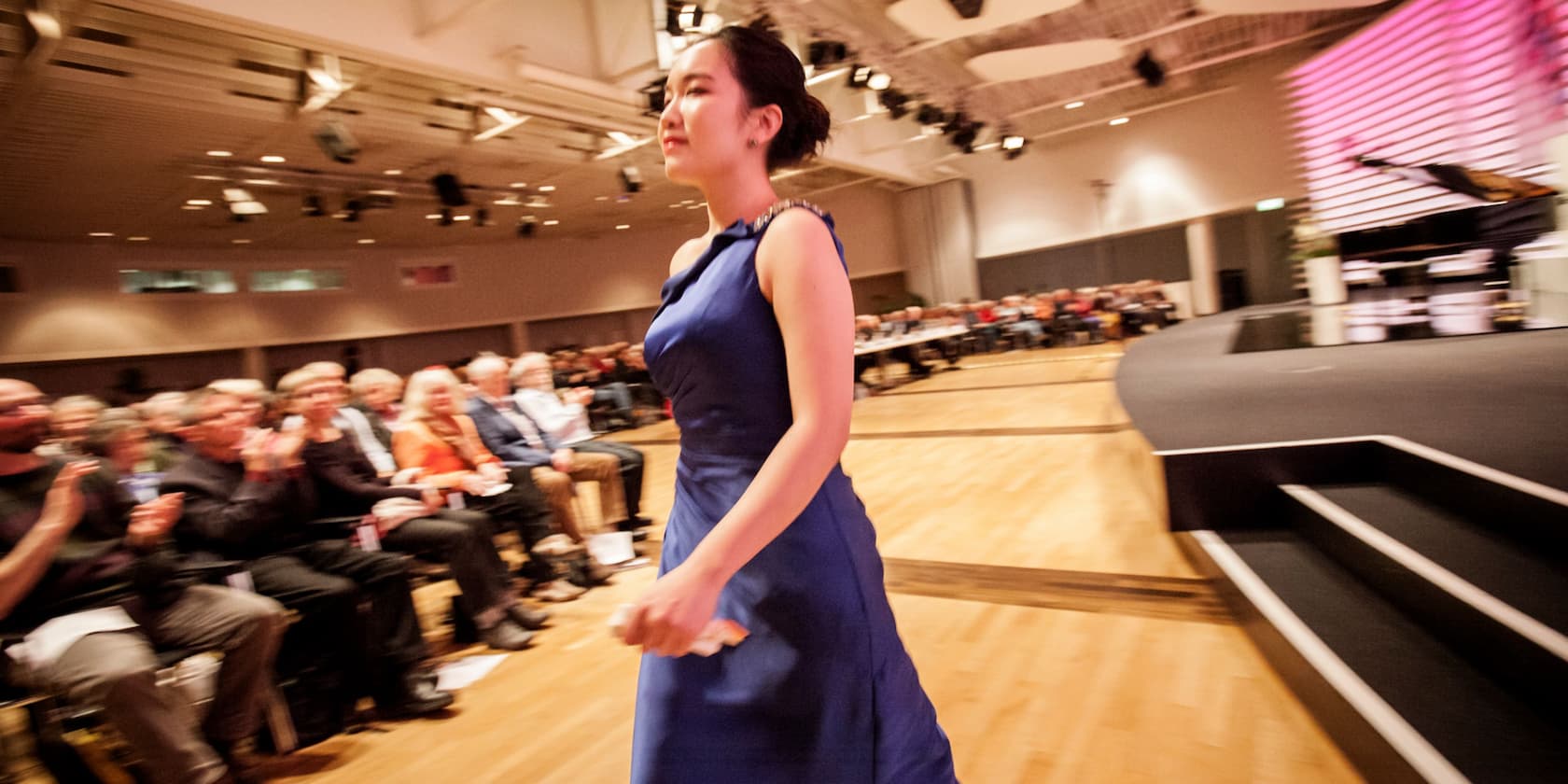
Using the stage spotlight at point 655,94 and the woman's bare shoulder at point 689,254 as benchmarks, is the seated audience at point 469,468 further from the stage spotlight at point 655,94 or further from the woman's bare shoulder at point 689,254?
the stage spotlight at point 655,94

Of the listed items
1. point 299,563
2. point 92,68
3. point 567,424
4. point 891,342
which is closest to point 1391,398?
point 567,424

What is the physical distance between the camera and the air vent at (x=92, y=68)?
6.07m

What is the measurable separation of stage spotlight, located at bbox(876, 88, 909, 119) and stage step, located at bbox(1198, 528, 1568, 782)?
868 cm

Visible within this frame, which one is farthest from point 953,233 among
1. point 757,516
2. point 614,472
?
point 757,516

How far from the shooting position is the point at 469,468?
12.4ft

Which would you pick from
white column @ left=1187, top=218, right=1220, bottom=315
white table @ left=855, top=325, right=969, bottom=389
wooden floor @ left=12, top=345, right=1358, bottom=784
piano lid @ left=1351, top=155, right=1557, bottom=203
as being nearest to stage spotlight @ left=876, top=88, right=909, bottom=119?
white table @ left=855, top=325, right=969, bottom=389

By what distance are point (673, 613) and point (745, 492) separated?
15 centimetres

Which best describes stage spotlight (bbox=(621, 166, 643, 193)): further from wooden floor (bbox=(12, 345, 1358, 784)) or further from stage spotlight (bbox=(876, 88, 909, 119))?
wooden floor (bbox=(12, 345, 1358, 784))

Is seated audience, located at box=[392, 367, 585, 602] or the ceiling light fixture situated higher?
the ceiling light fixture

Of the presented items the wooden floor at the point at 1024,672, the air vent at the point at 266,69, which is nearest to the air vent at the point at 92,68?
the air vent at the point at 266,69

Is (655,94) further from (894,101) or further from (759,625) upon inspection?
(759,625)

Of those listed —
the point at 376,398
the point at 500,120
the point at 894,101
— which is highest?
the point at 500,120

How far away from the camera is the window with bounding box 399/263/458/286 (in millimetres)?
16531

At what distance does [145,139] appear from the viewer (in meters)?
7.80
